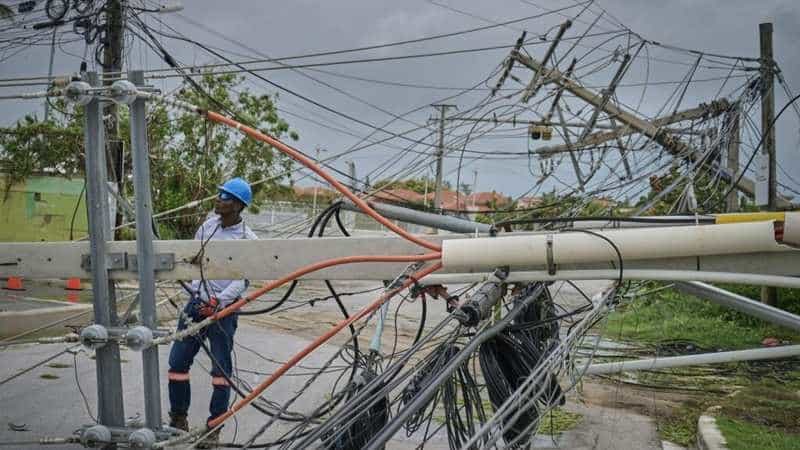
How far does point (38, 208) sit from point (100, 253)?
28.9 m

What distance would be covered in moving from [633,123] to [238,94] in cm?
1871

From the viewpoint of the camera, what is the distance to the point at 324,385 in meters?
10.4

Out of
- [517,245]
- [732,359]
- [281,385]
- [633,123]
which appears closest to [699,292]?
[517,245]

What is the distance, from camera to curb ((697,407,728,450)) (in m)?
7.90

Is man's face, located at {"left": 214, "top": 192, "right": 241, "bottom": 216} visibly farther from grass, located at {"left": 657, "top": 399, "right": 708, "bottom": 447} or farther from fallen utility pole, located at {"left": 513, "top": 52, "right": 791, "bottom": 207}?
fallen utility pole, located at {"left": 513, "top": 52, "right": 791, "bottom": 207}

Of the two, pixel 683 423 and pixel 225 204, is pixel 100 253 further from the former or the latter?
pixel 683 423

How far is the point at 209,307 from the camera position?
5.55 metres

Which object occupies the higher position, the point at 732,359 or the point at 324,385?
the point at 732,359

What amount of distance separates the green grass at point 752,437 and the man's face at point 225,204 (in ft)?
15.0

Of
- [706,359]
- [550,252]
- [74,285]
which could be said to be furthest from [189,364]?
[74,285]

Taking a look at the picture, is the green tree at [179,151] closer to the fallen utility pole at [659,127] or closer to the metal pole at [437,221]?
the fallen utility pole at [659,127]

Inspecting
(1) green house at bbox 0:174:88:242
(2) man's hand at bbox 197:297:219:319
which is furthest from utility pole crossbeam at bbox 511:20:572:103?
(1) green house at bbox 0:174:88:242

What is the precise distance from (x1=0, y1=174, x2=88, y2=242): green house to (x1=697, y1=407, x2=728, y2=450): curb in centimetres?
2602

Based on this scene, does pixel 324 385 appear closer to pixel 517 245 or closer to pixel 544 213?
pixel 544 213
